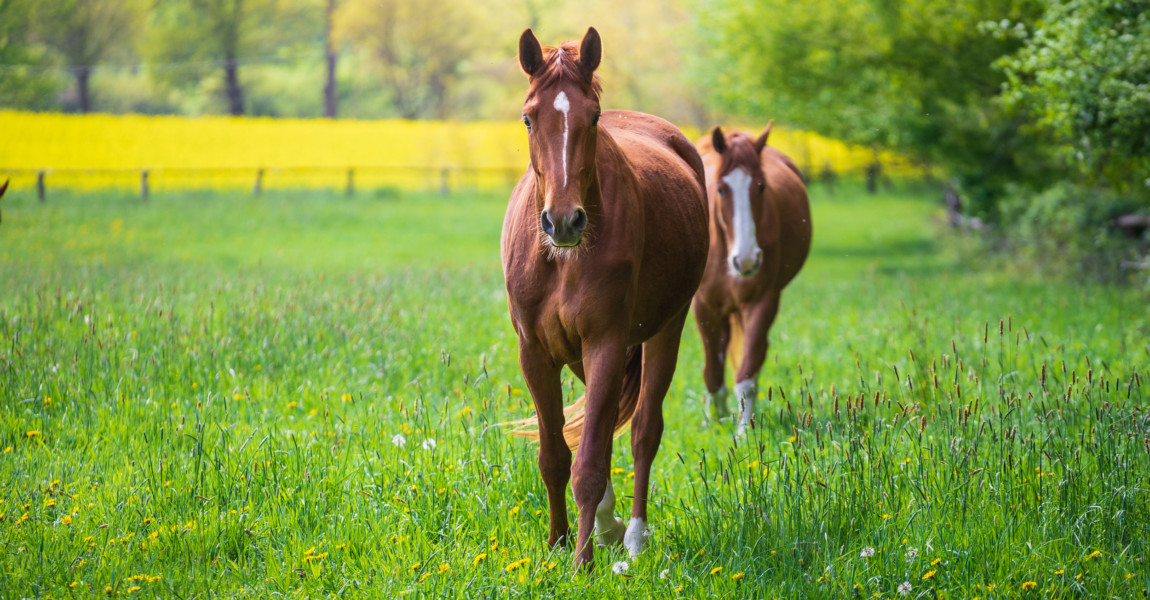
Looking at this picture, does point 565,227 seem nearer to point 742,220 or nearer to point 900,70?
point 742,220

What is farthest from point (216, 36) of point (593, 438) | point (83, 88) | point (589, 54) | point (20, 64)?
point (593, 438)

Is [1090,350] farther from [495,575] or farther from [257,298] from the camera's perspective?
[257,298]

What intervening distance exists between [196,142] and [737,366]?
102ft

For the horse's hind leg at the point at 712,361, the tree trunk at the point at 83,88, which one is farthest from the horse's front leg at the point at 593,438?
the tree trunk at the point at 83,88

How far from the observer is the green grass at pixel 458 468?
338 cm

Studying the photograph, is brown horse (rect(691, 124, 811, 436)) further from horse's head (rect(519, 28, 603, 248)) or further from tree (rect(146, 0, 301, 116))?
tree (rect(146, 0, 301, 116))

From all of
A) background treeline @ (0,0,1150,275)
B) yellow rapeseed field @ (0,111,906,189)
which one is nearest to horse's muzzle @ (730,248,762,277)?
background treeline @ (0,0,1150,275)

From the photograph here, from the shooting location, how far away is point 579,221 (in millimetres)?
3088

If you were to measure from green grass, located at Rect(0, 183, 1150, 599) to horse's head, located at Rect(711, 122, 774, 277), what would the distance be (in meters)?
1.02

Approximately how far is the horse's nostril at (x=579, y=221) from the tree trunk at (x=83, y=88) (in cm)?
2604

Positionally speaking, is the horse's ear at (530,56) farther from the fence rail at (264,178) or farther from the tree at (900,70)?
the fence rail at (264,178)

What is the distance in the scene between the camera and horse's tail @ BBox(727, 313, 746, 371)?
272 inches

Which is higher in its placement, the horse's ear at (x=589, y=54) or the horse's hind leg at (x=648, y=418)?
the horse's ear at (x=589, y=54)

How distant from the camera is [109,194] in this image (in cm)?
2467
